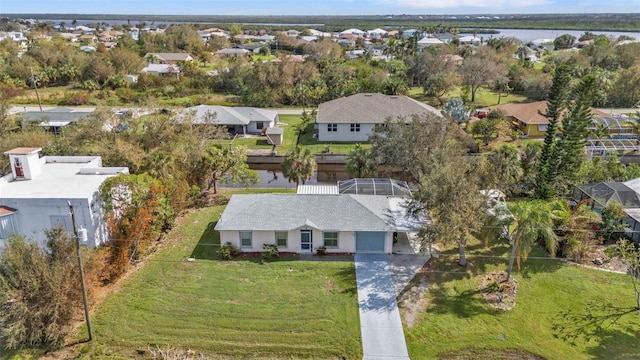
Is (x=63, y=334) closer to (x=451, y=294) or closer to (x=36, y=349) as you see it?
(x=36, y=349)

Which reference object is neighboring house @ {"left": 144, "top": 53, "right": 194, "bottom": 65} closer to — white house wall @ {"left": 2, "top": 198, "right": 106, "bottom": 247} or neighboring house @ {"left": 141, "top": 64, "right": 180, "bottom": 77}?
neighboring house @ {"left": 141, "top": 64, "right": 180, "bottom": 77}

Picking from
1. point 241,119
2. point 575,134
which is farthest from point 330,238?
point 241,119

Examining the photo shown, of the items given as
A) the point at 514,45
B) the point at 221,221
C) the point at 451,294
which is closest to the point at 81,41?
the point at 514,45

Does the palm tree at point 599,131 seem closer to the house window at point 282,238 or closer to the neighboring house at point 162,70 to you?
the house window at point 282,238

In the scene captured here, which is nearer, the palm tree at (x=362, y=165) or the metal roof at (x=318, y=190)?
the metal roof at (x=318, y=190)

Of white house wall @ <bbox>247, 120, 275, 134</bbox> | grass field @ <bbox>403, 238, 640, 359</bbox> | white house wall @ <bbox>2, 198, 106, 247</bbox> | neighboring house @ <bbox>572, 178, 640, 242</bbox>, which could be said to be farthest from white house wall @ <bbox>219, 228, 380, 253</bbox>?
white house wall @ <bbox>247, 120, 275, 134</bbox>

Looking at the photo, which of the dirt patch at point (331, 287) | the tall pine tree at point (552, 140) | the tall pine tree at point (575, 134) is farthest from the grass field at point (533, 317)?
the tall pine tree at point (575, 134)
